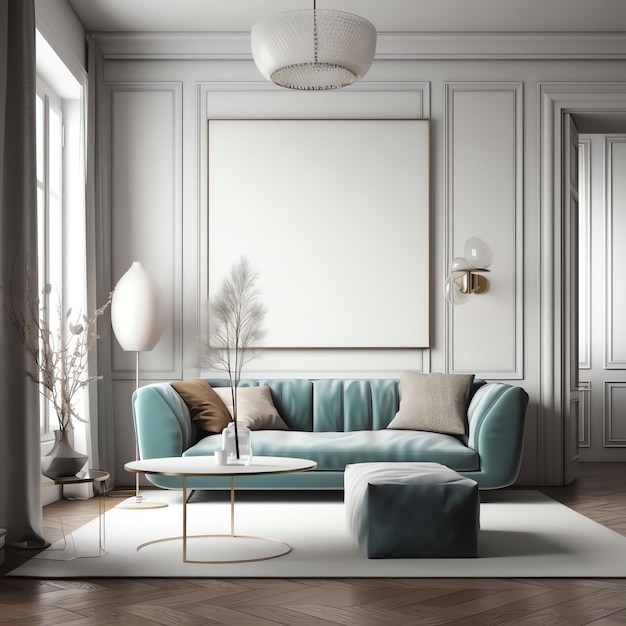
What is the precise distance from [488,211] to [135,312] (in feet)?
8.02

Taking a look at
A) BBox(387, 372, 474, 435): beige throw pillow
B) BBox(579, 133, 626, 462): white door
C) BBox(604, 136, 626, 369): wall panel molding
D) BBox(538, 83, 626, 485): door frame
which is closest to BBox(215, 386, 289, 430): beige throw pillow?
BBox(387, 372, 474, 435): beige throw pillow

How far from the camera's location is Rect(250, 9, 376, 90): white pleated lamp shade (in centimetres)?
377

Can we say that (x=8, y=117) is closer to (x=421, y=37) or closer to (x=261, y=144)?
(x=261, y=144)

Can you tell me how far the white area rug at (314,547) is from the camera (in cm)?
329

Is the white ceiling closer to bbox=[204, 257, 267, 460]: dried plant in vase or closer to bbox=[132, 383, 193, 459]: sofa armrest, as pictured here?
bbox=[204, 257, 267, 460]: dried plant in vase

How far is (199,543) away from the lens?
3812mm

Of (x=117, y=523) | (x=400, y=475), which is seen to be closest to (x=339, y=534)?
(x=400, y=475)

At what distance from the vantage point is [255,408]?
539 centimetres

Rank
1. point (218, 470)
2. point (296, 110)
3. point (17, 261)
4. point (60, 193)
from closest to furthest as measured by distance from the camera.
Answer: point (218, 470) → point (17, 261) → point (60, 193) → point (296, 110)

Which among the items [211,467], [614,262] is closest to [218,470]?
[211,467]

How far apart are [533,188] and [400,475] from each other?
9.62ft

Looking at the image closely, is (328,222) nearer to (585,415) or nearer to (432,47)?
(432,47)

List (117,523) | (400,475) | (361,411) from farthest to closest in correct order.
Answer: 1. (361,411)
2. (117,523)
3. (400,475)

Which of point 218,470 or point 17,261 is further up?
point 17,261
